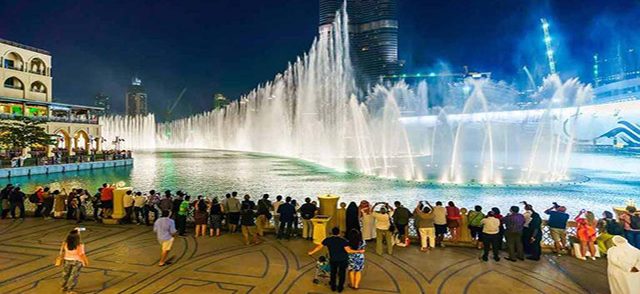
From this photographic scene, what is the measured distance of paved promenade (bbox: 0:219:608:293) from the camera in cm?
774

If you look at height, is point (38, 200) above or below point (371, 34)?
below

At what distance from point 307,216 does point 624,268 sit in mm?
7582

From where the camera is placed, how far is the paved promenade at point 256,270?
7.74 m

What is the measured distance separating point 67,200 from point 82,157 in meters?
31.4

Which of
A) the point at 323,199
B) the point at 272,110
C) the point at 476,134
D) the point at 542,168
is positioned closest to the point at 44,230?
the point at 323,199

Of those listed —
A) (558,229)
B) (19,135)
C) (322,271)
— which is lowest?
(322,271)

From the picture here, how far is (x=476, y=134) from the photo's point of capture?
91562mm

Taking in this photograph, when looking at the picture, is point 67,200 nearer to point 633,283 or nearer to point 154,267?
point 154,267

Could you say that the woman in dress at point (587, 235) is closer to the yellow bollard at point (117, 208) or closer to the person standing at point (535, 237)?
the person standing at point (535, 237)

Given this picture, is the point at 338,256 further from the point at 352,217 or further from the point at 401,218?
the point at 401,218

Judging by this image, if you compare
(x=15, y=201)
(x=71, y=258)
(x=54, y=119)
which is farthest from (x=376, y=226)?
(x=54, y=119)

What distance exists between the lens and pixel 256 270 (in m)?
8.71

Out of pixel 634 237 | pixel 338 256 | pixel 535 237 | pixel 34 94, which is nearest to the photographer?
pixel 338 256

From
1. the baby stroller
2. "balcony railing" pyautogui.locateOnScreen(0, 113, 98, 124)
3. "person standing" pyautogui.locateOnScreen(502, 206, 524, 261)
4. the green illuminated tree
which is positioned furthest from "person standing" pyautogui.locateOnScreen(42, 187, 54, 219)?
"balcony railing" pyautogui.locateOnScreen(0, 113, 98, 124)
